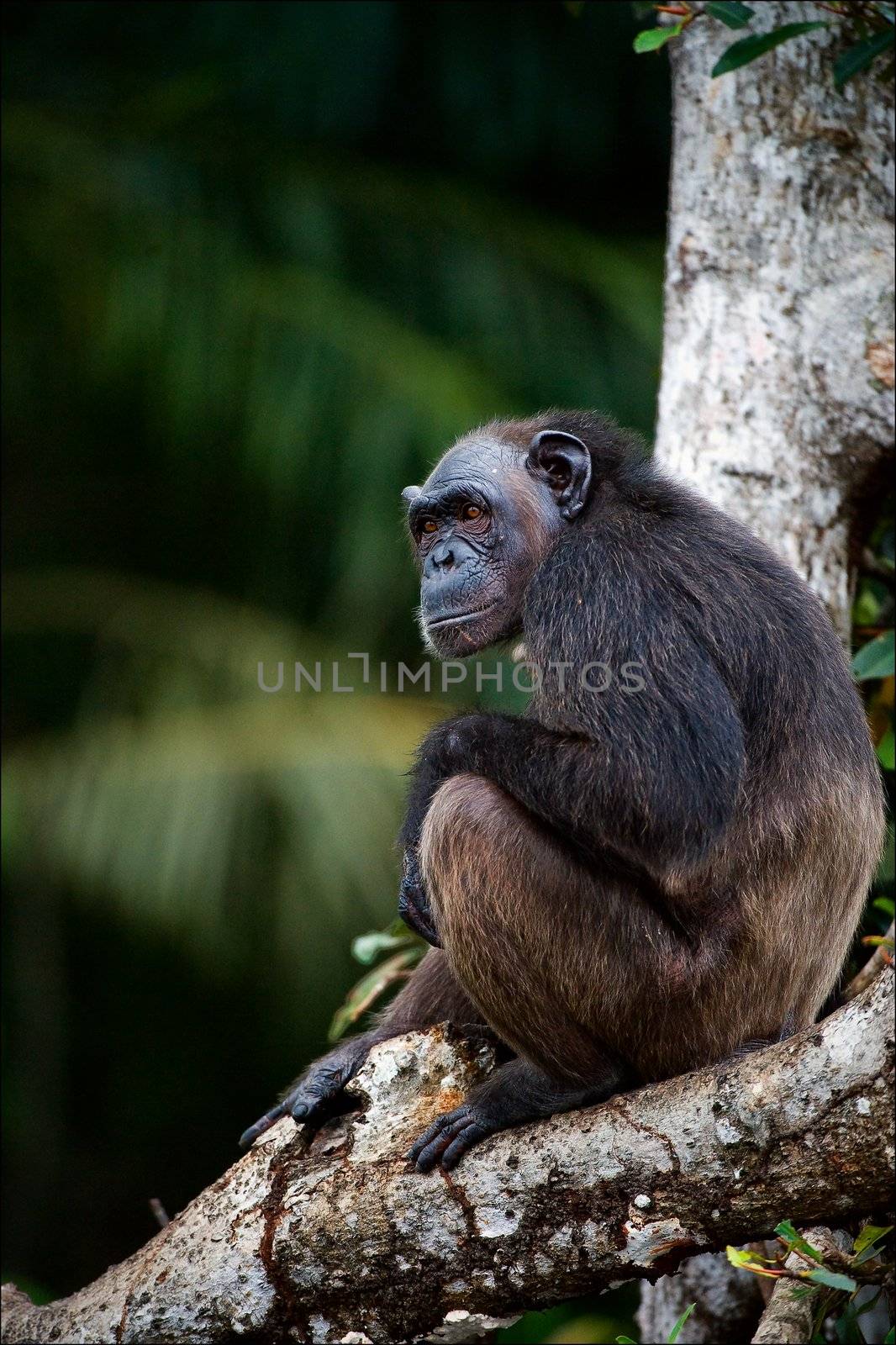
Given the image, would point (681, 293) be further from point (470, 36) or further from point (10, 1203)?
point (10, 1203)

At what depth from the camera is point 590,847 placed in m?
3.70

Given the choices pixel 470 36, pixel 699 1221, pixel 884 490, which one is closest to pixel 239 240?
pixel 470 36

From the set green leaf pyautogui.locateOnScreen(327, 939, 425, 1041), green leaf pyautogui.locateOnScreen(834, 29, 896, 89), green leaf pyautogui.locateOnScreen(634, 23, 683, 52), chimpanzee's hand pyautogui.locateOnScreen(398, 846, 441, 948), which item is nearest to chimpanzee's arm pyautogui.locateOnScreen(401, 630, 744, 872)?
chimpanzee's hand pyautogui.locateOnScreen(398, 846, 441, 948)

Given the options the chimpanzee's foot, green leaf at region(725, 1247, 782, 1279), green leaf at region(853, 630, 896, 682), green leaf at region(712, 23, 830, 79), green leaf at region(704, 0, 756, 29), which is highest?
green leaf at region(704, 0, 756, 29)

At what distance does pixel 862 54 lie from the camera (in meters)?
4.72

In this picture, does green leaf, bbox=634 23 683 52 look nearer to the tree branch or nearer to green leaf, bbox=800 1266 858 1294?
the tree branch

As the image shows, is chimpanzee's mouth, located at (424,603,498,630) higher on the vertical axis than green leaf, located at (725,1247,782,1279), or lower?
higher

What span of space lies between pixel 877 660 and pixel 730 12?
222 centimetres

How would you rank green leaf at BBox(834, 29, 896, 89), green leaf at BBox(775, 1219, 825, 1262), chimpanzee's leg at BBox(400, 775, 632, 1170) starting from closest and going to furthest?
green leaf at BBox(775, 1219, 825, 1262) → chimpanzee's leg at BBox(400, 775, 632, 1170) → green leaf at BBox(834, 29, 896, 89)

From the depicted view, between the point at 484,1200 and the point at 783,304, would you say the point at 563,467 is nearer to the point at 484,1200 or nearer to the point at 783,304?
the point at 783,304

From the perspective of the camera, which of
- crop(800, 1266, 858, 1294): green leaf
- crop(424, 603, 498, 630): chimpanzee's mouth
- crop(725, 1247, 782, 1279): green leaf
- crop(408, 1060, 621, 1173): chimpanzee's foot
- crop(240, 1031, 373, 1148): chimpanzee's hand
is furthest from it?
crop(424, 603, 498, 630): chimpanzee's mouth

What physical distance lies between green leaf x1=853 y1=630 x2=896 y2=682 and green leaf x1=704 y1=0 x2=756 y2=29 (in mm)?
2102

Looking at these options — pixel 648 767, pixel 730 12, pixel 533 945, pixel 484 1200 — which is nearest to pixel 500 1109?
pixel 484 1200

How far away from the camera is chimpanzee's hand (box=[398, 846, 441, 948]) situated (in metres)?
4.13
